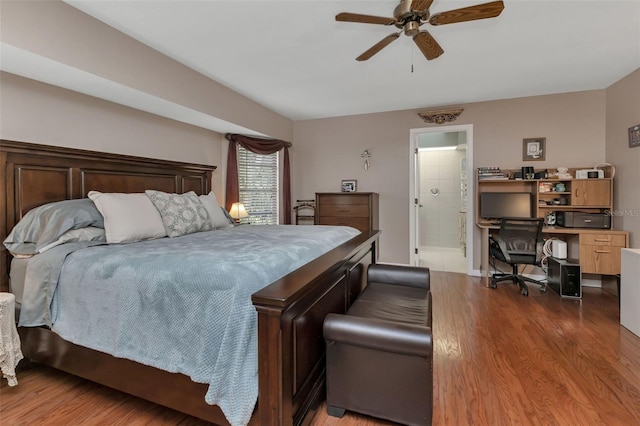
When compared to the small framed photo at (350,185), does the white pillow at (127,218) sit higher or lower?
lower

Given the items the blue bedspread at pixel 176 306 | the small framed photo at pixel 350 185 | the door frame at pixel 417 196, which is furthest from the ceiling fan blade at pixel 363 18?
the small framed photo at pixel 350 185

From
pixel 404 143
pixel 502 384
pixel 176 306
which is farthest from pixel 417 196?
pixel 176 306

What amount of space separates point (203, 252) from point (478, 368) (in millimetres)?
1932

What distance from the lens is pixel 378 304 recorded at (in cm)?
198

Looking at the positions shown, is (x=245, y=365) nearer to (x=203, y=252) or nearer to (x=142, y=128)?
(x=203, y=252)

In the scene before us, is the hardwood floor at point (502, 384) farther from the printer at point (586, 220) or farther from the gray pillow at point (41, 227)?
the printer at point (586, 220)

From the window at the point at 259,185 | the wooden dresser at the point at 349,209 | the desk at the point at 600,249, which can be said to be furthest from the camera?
the window at the point at 259,185

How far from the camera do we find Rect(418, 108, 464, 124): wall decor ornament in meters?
4.29

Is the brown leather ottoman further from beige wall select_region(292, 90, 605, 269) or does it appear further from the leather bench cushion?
beige wall select_region(292, 90, 605, 269)

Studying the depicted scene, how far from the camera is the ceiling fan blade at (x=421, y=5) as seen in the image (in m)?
1.73

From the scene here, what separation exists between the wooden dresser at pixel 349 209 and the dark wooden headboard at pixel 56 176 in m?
2.24

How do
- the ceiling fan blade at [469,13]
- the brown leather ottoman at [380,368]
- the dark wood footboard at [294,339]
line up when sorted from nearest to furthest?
the dark wood footboard at [294,339], the brown leather ottoman at [380,368], the ceiling fan blade at [469,13]

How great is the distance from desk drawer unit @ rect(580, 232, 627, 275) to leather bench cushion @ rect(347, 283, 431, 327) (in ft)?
8.35

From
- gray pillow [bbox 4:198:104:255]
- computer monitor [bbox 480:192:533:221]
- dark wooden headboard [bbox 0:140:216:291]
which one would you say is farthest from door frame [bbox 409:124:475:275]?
gray pillow [bbox 4:198:104:255]
